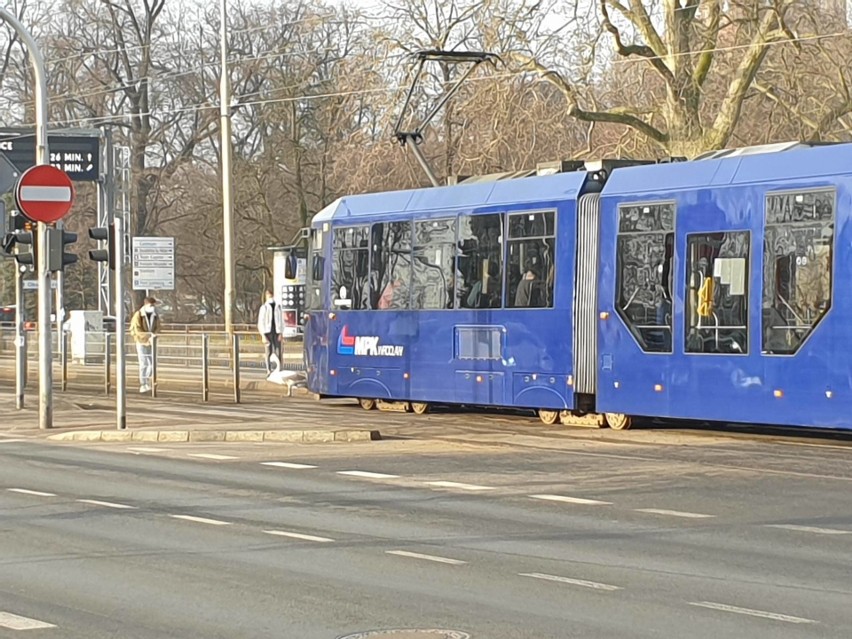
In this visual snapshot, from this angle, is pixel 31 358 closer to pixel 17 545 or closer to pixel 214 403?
pixel 214 403

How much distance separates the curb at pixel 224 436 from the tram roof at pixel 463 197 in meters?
4.45

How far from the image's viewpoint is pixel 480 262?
23.4 m

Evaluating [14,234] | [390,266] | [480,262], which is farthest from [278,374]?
[480,262]

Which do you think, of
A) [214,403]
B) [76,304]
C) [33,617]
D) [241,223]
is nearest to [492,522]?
[33,617]

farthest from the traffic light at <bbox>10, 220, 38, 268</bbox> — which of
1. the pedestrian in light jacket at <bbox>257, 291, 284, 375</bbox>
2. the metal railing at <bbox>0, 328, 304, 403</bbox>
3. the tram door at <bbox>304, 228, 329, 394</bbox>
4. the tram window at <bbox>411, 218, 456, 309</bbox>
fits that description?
the pedestrian in light jacket at <bbox>257, 291, 284, 375</bbox>

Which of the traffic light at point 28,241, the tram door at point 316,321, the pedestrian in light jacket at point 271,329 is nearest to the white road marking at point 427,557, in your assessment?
the traffic light at point 28,241

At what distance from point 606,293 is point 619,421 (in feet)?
5.85

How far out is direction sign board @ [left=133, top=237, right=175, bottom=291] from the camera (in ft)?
119

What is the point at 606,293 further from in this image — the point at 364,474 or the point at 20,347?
the point at 20,347

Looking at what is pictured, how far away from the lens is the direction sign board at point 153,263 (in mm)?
36406

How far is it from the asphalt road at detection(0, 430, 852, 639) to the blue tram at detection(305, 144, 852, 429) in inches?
52.4

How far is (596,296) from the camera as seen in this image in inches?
846

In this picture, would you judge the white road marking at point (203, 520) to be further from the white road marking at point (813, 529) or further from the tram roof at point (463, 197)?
the tram roof at point (463, 197)

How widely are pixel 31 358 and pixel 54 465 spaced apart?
25.3m
